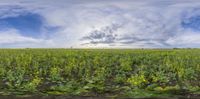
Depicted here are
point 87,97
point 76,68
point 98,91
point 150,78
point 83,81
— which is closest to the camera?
point 87,97

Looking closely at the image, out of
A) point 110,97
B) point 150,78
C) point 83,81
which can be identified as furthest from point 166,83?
point 110,97

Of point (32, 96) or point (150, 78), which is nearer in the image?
point (32, 96)

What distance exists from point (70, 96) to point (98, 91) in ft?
4.23

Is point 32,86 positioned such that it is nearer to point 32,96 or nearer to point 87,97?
point 32,96

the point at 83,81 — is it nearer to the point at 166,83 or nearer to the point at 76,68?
the point at 166,83

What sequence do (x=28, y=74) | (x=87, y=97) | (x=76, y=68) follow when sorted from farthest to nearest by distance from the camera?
(x=76, y=68)
(x=28, y=74)
(x=87, y=97)

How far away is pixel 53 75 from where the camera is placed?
17531mm

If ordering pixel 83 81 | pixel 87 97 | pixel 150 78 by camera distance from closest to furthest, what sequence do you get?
pixel 87 97
pixel 83 81
pixel 150 78

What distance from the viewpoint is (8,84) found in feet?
51.2

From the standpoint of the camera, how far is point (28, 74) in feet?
65.8

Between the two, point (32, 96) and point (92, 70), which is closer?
point (32, 96)

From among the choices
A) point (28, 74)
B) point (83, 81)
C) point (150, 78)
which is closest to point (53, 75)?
point (83, 81)

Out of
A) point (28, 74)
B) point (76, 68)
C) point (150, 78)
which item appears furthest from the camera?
point (76, 68)

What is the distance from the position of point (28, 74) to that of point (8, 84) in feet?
14.7
